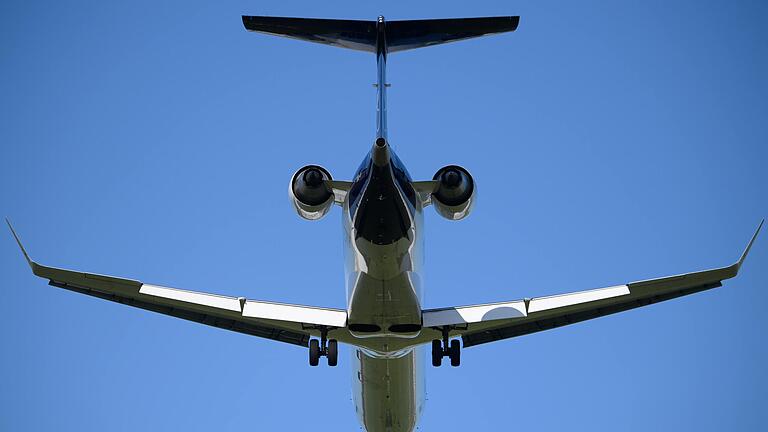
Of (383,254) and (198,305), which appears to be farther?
(198,305)

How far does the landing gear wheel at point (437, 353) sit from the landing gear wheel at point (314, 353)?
2.50 m

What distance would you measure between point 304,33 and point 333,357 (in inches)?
270

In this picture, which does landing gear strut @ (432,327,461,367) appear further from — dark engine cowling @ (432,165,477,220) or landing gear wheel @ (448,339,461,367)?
dark engine cowling @ (432,165,477,220)

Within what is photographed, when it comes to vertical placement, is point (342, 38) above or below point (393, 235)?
above

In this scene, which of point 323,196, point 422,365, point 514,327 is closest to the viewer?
point 323,196

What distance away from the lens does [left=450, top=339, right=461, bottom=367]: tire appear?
22328mm

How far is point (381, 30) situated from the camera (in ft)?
72.4

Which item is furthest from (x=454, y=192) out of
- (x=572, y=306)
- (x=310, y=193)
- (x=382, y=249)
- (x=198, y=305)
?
(x=198, y=305)

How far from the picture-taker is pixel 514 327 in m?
23.1

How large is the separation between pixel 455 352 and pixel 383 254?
4.92 m

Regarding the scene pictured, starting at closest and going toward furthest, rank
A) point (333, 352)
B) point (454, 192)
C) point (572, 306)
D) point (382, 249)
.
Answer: point (382, 249) → point (454, 192) → point (572, 306) → point (333, 352)

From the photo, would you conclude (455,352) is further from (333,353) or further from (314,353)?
(314,353)

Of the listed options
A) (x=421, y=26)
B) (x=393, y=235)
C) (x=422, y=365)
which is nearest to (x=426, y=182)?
(x=393, y=235)

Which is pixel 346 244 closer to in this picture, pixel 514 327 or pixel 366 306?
pixel 366 306
